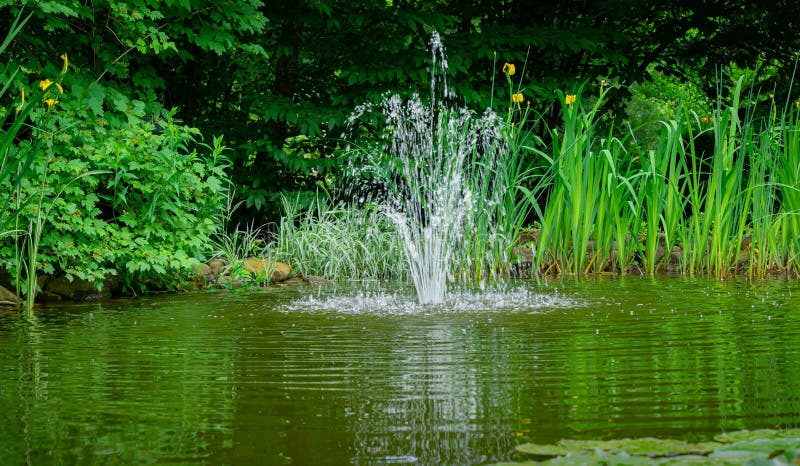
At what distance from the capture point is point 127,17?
6832 mm

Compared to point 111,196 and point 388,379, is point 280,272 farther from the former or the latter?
point 388,379

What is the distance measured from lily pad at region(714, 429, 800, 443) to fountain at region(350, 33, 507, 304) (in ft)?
12.8

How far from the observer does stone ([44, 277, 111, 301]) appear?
6.27 meters

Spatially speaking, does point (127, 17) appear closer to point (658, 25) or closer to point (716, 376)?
point (716, 376)

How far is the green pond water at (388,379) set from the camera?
208 centimetres

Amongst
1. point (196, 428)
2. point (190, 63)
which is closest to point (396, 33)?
point (190, 63)

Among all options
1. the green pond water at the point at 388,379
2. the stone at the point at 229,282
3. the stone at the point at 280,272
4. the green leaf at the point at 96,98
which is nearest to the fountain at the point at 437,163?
the stone at the point at 280,272

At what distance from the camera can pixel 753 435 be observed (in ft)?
6.21

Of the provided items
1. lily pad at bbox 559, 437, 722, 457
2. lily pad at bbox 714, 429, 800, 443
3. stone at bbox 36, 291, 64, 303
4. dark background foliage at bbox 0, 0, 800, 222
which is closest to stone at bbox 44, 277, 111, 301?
stone at bbox 36, 291, 64, 303

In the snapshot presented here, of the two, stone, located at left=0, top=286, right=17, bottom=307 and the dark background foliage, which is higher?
the dark background foliage

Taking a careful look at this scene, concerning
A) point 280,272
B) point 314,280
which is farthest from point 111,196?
point 314,280

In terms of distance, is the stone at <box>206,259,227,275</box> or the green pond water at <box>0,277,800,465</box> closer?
the green pond water at <box>0,277,800,465</box>

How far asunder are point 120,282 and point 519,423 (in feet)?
16.1

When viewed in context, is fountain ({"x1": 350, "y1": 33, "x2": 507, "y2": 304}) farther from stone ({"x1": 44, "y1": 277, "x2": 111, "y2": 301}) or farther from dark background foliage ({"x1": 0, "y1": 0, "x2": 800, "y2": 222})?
stone ({"x1": 44, "y1": 277, "x2": 111, "y2": 301})
